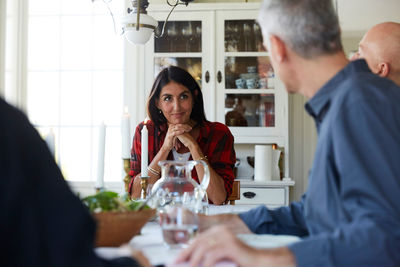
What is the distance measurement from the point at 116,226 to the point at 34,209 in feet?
1.64

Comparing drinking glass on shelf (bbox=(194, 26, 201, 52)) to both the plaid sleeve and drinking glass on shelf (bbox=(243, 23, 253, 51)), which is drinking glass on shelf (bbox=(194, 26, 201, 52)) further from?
the plaid sleeve

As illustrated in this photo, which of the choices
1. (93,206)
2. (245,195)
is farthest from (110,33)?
(93,206)

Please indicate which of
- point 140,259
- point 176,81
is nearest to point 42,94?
point 176,81

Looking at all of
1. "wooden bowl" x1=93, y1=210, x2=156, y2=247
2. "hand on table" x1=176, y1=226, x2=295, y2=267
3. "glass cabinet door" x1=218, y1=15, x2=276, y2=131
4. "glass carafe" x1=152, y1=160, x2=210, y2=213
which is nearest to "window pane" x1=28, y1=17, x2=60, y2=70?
"glass cabinet door" x1=218, y1=15, x2=276, y2=131

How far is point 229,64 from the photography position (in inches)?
151

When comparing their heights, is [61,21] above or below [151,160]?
above

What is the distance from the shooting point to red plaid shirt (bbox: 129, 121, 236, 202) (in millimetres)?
2510

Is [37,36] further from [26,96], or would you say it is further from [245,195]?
[245,195]

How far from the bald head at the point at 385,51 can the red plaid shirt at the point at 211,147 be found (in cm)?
78

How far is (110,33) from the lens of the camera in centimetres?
420

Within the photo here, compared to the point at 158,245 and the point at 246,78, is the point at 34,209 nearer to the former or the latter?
the point at 158,245

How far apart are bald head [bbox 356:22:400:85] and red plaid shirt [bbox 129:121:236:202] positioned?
0.78m

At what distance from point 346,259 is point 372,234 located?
2.4 inches

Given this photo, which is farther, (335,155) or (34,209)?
(335,155)
